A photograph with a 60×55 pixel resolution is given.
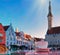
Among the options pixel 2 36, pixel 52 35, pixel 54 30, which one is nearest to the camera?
pixel 2 36

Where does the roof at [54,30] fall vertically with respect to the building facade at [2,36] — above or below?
above

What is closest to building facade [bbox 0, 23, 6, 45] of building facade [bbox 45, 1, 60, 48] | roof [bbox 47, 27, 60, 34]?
building facade [bbox 45, 1, 60, 48]

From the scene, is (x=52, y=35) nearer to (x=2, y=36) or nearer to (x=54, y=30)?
(x=54, y=30)

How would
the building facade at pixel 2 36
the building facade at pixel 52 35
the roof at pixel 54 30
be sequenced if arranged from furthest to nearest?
the roof at pixel 54 30 < the building facade at pixel 52 35 < the building facade at pixel 2 36

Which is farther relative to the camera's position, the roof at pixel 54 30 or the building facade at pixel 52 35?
the roof at pixel 54 30

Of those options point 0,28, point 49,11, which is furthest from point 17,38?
point 49,11

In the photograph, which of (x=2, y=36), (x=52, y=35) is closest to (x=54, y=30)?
(x=52, y=35)

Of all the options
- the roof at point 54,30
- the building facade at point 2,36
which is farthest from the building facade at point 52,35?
the building facade at point 2,36

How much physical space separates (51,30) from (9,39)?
26.3 m

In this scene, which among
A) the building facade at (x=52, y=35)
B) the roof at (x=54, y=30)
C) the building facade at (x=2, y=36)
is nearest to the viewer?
the building facade at (x=2, y=36)

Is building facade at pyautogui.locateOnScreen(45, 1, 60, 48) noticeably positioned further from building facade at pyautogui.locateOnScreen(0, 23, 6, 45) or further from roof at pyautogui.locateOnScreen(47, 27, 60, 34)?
building facade at pyautogui.locateOnScreen(0, 23, 6, 45)

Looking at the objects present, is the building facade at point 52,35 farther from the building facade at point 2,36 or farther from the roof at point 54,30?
the building facade at point 2,36

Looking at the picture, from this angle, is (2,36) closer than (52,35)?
Yes

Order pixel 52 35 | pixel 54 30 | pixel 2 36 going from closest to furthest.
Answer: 1. pixel 2 36
2. pixel 52 35
3. pixel 54 30
